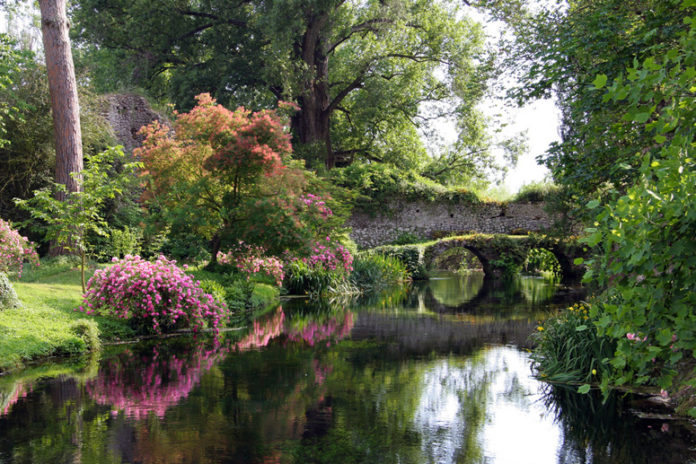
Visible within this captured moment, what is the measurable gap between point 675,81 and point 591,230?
0.83m

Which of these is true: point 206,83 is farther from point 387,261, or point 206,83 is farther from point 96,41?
point 387,261

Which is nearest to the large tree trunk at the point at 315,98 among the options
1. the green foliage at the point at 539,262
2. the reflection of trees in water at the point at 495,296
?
the reflection of trees in water at the point at 495,296

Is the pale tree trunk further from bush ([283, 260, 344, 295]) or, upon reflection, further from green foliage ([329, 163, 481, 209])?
green foliage ([329, 163, 481, 209])

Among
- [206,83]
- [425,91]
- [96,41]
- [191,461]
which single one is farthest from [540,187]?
[191,461]

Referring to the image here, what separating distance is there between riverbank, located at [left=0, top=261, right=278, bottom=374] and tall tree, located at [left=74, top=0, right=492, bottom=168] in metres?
14.1

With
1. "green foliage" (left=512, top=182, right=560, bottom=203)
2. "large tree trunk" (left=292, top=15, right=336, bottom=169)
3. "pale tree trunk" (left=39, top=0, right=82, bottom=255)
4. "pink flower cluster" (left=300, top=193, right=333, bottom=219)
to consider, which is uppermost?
"large tree trunk" (left=292, top=15, right=336, bottom=169)

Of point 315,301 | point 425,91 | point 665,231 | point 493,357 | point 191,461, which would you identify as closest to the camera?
point 665,231

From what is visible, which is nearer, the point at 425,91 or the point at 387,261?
the point at 387,261

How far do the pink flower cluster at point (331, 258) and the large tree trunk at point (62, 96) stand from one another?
6962 millimetres

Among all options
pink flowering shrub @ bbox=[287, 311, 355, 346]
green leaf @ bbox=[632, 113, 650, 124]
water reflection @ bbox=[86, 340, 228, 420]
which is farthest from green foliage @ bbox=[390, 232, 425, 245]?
green leaf @ bbox=[632, 113, 650, 124]

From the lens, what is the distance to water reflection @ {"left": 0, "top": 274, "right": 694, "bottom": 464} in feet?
17.7

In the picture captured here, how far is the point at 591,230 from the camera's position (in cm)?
306

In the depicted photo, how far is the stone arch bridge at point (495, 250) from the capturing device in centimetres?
2619

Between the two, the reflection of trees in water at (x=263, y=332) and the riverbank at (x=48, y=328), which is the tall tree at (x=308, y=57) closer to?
the reflection of trees in water at (x=263, y=332)
